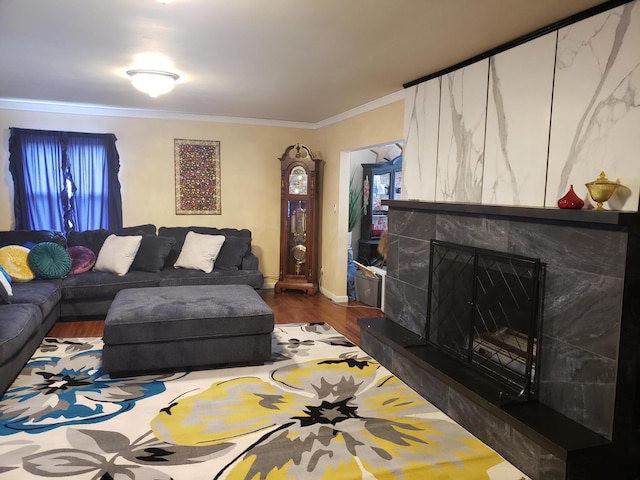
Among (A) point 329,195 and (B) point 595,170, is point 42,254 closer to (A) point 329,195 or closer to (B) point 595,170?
(A) point 329,195

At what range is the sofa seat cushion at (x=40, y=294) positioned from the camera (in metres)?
3.83

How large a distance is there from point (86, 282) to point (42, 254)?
1.62 feet

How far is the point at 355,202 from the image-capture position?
7.50 metres

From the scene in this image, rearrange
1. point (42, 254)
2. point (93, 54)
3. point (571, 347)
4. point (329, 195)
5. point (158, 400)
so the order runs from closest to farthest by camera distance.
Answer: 1. point (571, 347)
2. point (158, 400)
3. point (93, 54)
4. point (42, 254)
5. point (329, 195)

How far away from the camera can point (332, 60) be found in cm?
331

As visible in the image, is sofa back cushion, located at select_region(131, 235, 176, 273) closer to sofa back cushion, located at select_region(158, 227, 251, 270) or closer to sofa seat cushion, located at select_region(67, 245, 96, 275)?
sofa back cushion, located at select_region(158, 227, 251, 270)

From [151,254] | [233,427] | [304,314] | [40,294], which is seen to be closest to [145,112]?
[151,254]

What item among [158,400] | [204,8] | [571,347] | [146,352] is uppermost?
[204,8]

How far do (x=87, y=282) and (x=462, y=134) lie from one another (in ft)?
12.5

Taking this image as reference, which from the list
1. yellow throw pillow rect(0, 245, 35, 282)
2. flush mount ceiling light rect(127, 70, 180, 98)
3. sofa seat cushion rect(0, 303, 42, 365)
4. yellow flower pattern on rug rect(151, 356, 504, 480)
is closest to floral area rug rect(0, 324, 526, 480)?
yellow flower pattern on rug rect(151, 356, 504, 480)

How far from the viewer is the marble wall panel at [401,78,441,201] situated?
12.3 ft

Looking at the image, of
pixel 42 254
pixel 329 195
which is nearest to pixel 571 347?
pixel 329 195

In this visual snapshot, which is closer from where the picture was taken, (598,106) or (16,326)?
(598,106)

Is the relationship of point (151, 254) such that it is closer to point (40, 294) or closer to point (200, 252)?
point (200, 252)
